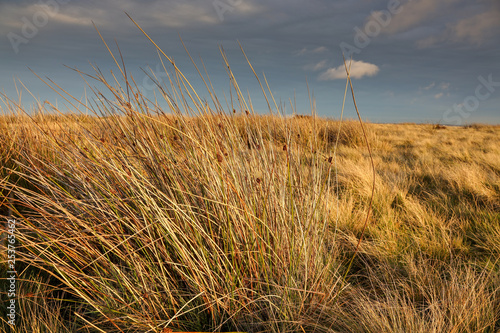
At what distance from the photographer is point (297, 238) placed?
53.8 inches

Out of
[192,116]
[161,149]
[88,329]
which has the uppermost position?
[192,116]

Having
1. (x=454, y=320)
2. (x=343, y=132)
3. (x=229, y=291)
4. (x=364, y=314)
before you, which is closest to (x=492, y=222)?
(x=454, y=320)

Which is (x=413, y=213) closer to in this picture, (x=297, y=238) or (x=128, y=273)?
(x=297, y=238)

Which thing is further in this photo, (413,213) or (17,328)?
(413,213)

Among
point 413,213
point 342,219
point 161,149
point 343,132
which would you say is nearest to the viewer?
point 161,149

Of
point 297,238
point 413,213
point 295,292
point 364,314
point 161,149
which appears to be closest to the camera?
point 364,314

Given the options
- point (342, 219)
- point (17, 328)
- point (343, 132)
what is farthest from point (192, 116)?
point (343, 132)

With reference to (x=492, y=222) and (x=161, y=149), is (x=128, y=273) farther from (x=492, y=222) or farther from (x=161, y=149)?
(x=492, y=222)

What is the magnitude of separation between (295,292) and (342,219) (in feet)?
3.67

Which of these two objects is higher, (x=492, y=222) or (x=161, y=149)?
(x=161, y=149)

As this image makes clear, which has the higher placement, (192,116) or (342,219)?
(192,116)

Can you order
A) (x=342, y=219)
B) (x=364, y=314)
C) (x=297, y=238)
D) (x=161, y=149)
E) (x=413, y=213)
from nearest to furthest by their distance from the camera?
(x=364, y=314), (x=297, y=238), (x=161, y=149), (x=342, y=219), (x=413, y=213)

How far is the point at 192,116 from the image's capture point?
1.50 metres

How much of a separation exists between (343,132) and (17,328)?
710 centimetres
